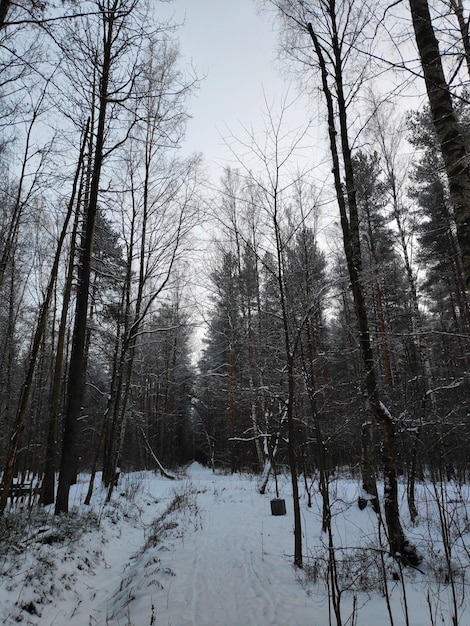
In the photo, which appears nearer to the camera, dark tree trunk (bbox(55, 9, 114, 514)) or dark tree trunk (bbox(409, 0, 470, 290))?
dark tree trunk (bbox(409, 0, 470, 290))

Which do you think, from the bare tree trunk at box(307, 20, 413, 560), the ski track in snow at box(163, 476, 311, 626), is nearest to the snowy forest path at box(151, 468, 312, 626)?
the ski track in snow at box(163, 476, 311, 626)

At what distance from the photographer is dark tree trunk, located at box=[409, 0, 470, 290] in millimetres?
3193

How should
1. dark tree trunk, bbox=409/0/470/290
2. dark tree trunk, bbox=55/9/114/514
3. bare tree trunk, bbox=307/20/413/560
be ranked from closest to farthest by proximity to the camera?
dark tree trunk, bbox=409/0/470/290 < bare tree trunk, bbox=307/20/413/560 < dark tree trunk, bbox=55/9/114/514

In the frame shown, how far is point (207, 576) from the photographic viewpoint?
4.98 metres

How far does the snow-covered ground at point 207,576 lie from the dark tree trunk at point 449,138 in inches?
91.0

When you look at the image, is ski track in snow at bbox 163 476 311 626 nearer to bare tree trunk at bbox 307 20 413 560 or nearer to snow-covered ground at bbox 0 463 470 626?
snow-covered ground at bbox 0 463 470 626

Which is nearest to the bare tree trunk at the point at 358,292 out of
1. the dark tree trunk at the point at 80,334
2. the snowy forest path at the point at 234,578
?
the snowy forest path at the point at 234,578

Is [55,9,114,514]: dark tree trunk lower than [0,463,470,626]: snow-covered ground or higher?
higher

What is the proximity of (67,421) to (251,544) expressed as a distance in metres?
4.73

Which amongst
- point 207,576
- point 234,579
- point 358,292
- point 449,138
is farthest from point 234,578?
point 449,138

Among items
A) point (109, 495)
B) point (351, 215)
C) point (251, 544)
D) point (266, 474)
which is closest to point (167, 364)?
point (266, 474)

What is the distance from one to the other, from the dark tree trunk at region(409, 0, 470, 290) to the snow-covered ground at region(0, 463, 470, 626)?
2311 millimetres

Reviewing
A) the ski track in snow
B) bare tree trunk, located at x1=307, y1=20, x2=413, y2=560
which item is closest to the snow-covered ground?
the ski track in snow

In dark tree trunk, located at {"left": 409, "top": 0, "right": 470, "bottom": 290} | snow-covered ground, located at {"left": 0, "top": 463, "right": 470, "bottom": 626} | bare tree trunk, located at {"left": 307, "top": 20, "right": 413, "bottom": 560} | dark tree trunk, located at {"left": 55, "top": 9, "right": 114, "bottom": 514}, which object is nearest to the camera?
dark tree trunk, located at {"left": 409, "top": 0, "right": 470, "bottom": 290}
